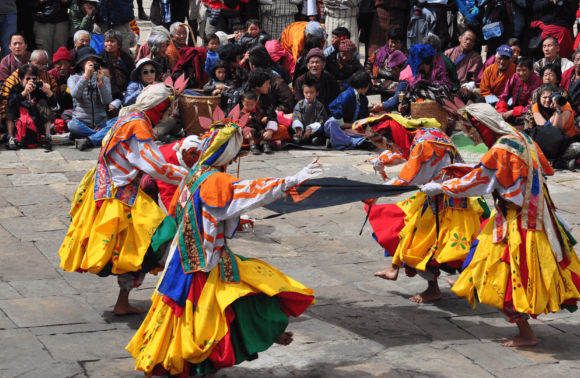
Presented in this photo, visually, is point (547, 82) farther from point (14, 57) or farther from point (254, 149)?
point (14, 57)

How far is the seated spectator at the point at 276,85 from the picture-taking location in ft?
35.8

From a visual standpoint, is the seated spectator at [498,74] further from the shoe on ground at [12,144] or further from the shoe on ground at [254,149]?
the shoe on ground at [12,144]

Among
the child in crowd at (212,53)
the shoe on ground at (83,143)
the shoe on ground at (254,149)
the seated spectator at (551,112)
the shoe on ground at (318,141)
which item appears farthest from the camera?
the child in crowd at (212,53)

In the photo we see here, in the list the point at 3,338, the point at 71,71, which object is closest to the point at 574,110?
the point at 71,71

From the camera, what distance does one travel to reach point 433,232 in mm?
5559

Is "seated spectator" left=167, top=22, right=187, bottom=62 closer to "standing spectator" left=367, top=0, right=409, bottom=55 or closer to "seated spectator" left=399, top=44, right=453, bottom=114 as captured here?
"standing spectator" left=367, top=0, right=409, bottom=55

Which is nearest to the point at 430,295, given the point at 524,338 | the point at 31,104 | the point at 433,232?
the point at 433,232

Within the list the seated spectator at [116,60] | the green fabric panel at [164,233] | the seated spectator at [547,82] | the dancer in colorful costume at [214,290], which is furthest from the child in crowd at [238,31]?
the dancer in colorful costume at [214,290]

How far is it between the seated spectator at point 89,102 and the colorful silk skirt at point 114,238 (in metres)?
5.15

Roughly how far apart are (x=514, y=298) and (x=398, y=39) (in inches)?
333

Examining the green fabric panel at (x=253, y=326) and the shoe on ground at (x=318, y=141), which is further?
the shoe on ground at (x=318, y=141)

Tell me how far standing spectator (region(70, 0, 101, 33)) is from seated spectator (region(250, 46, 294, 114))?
2.69 metres

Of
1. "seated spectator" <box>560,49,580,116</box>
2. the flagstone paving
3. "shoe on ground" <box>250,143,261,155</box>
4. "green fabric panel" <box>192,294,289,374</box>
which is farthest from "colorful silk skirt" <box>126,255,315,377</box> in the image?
"seated spectator" <box>560,49,580,116</box>

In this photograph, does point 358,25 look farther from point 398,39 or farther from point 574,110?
point 574,110
